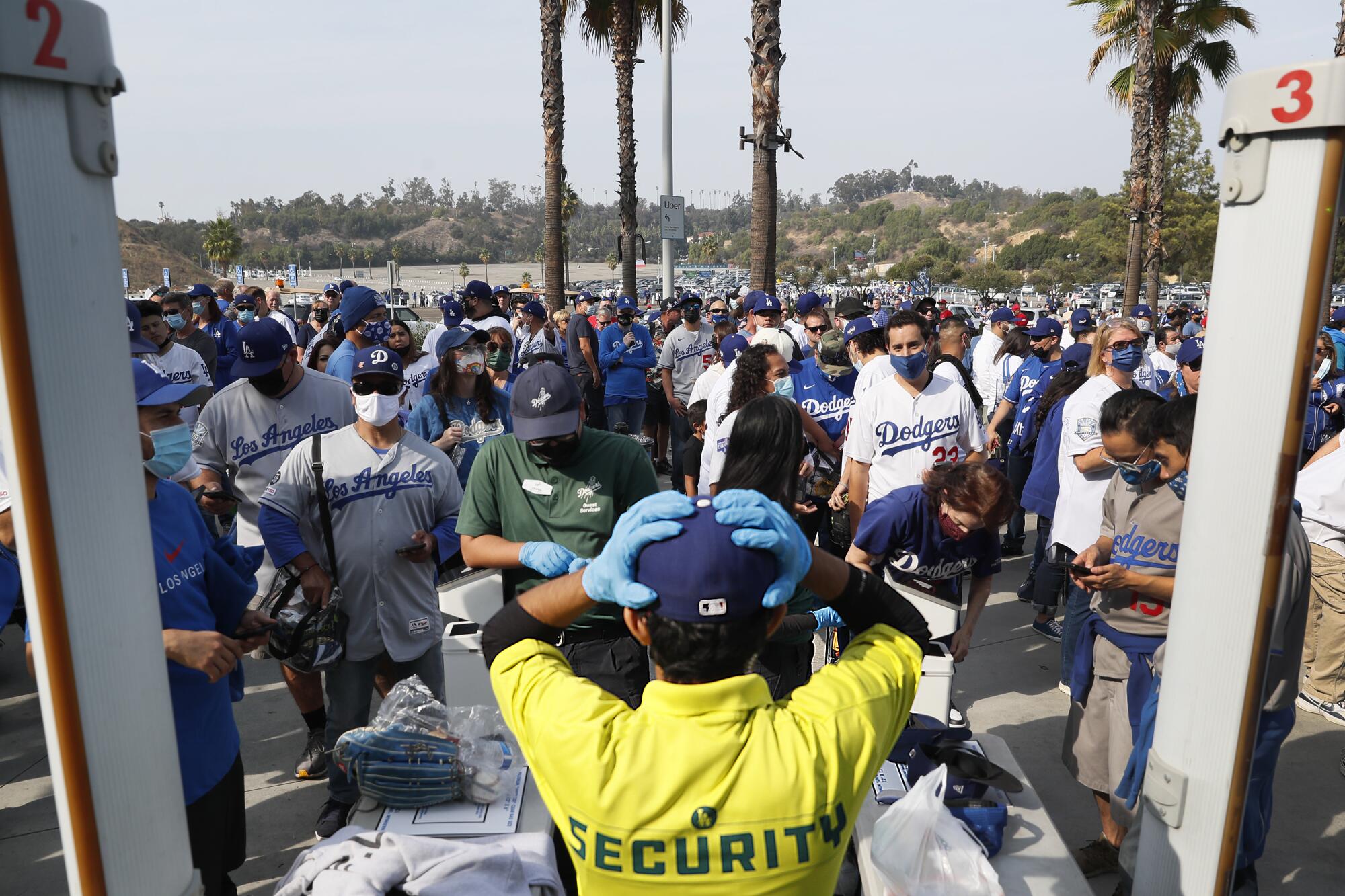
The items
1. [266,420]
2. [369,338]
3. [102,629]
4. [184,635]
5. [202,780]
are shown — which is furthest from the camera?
[369,338]

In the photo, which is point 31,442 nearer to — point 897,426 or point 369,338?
point 897,426

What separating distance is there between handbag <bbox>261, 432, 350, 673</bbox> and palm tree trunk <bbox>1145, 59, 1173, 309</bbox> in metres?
21.5

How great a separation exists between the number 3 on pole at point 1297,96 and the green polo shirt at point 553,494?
2.34m

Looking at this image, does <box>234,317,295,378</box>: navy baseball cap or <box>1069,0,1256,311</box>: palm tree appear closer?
<box>234,317,295,378</box>: navy baseball cap

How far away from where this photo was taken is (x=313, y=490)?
12.8ft

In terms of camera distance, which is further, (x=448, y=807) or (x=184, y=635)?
(x=448, y=807)

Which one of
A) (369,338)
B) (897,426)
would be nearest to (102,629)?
(897,426)

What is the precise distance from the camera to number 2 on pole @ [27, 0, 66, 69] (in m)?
1.19

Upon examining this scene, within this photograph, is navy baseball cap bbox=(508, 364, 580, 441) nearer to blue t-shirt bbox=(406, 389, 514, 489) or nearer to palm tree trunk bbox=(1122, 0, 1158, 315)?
blue t-shirt bbox=(406, 389, 514, 489)

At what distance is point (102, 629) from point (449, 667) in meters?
2.22

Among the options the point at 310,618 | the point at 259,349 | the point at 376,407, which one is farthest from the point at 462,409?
the point at 310,618

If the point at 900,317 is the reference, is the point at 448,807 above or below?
below

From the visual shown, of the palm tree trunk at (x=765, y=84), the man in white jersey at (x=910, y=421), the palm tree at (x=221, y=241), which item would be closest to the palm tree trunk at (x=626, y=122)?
the palm tree trunk at (x=765, y=84)

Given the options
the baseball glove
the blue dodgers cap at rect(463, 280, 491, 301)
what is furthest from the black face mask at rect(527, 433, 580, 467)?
the blue dodgers cap at rect(463, 280, 491, 301)
